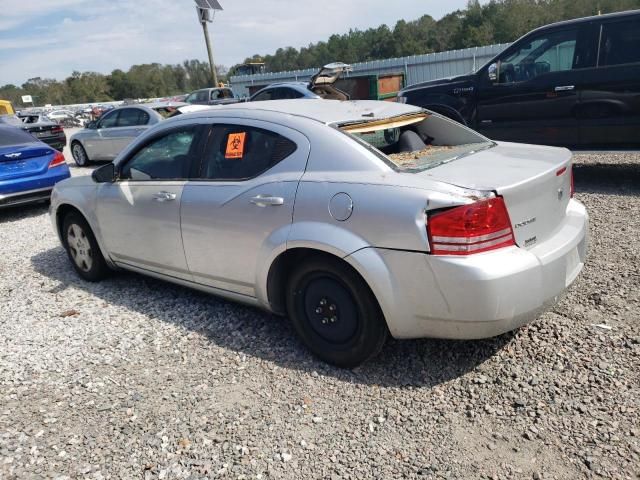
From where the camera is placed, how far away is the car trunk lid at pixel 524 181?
2.70 m

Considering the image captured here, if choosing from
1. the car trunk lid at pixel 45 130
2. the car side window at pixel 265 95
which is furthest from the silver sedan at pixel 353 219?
the car trunk lid at pixel 45 130

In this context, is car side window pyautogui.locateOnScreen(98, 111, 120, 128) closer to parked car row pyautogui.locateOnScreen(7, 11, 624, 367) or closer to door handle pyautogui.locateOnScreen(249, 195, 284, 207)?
parked car row pyautogui.locateOnScreen(7, 11, 624, 367)

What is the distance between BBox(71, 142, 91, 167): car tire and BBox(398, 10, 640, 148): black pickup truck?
9.77 m

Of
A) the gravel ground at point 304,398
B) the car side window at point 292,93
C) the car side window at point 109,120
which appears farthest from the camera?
the car side window at point 292,93

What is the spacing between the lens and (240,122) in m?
3.53

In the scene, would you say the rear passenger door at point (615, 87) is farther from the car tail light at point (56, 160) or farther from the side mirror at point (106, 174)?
the car tail light at point (56, 160)

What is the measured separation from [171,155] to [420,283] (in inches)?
92.3

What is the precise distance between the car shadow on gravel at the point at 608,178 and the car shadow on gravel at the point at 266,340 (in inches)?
170

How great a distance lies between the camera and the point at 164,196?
387 cm

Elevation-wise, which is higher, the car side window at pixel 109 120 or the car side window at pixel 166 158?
the car side window at pixel 166 158

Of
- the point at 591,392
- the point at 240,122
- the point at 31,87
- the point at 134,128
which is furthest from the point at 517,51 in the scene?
the point at 31,87

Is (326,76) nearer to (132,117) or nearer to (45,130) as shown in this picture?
(132,117)

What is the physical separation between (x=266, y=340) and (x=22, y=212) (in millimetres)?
7193

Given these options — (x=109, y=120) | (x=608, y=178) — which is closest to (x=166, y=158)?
(x=608, y=178)
